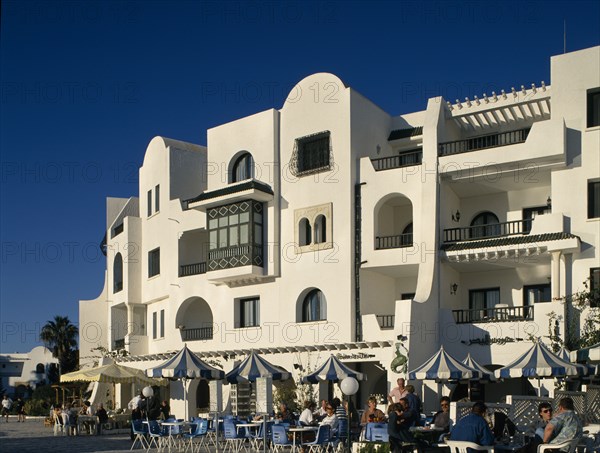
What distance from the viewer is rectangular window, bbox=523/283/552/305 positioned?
1193 inches

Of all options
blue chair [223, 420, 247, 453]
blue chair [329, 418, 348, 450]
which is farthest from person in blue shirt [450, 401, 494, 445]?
blue chair [223, 420, 247, 453]

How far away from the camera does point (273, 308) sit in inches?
1348

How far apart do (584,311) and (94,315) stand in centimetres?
3128

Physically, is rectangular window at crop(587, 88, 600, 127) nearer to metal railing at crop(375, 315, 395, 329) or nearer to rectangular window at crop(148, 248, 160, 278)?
metal railing at crop(375, 315, 395, 329)

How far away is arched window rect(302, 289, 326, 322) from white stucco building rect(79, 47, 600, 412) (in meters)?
0.06

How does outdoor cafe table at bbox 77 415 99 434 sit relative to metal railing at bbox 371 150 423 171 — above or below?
below

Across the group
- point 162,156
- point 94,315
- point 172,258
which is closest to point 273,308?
point 172,258

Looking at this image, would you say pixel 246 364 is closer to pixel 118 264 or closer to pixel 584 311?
pixel 584 311

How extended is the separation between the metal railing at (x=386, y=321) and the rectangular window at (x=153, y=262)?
46.2ft

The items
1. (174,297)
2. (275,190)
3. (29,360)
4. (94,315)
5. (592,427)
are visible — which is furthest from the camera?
(29,360)

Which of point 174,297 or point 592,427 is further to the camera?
point 174,297

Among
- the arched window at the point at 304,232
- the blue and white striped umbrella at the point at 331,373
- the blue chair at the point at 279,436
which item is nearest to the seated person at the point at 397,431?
the blue chair at the point at 279,436

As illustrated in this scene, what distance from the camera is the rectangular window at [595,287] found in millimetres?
26672

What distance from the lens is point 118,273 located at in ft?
151
